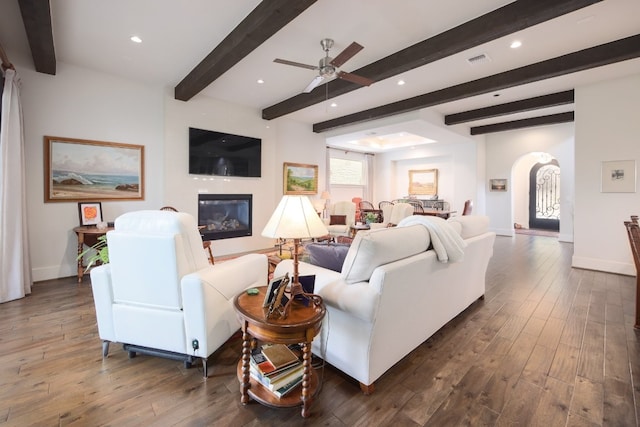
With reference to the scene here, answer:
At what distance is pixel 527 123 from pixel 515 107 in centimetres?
171

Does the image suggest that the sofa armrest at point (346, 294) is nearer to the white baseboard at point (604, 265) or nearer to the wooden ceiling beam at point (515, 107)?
the white baseboard at point (604, 265)

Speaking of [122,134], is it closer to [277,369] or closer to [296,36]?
[296,36]

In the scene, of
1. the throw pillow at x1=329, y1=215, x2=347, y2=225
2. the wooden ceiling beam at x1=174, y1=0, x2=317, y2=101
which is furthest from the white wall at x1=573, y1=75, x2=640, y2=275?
the wooden ceiling beam at x1=174, y1=0, x2=317, y2=101

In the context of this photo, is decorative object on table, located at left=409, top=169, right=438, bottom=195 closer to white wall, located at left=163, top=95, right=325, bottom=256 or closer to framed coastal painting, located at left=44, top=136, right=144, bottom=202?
white wall, located at left=163, top=95, right=325, bottom=256

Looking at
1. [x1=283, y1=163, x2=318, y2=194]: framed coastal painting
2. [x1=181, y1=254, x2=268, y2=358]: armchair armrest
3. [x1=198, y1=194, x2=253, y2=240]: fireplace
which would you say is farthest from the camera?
[x1=283, y1=163, x2=318, y2=194]: framed coastal painting

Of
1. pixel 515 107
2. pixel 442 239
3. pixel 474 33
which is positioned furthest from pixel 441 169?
pixel 442 239

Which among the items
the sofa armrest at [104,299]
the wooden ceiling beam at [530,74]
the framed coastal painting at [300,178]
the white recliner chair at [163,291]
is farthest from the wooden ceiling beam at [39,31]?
the wooden ceiling beam at [530,74]

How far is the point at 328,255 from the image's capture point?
215 centimetres

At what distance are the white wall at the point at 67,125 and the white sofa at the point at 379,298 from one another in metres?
3.63

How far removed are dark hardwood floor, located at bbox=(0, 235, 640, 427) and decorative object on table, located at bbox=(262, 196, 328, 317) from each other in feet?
2.49

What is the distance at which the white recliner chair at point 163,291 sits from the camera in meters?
1.83

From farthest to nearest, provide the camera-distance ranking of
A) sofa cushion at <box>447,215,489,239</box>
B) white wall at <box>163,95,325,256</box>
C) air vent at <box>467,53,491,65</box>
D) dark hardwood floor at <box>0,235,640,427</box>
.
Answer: white wall at <box>163,95,325,256</box>
air vent at <box>467,53,491,65</box>
sofa cushion at <box>447,215,489,239</box>
dark hardwood floor at <box>0,235,640,427</box>

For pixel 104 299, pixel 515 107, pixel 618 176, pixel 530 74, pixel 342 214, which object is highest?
pixel 515 107

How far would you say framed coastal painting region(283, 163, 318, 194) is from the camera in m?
6.53
